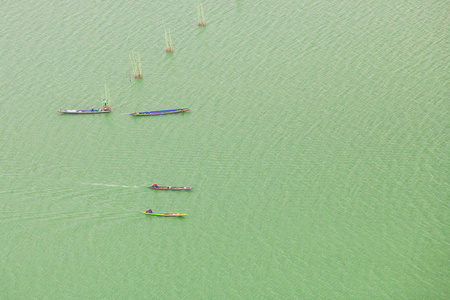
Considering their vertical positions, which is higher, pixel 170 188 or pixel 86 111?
pixel 86 111

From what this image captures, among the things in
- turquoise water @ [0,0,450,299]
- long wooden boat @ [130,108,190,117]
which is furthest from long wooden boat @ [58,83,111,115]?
long wooden boat @ [130,108,190,117]

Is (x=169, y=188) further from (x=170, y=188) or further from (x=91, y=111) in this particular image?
(x=91, y=111)

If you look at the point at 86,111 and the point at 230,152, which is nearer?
the point at 230,152

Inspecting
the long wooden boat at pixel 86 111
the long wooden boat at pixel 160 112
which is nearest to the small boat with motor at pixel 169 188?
the long wooden boat at pixel 160 112

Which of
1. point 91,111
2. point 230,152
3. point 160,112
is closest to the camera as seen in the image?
point 230,152

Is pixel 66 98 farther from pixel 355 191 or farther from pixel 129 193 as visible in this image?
pixel 355 191

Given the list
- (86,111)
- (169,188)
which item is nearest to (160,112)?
(86,111)

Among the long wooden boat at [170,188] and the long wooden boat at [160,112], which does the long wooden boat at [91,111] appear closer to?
the long wooden boat at [160,112]

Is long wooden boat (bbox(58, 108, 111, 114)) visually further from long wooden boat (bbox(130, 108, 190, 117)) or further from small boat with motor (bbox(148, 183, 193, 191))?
small boat with motor (bbox(148, 183, 193, 191))

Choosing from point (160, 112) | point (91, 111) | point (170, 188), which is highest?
point (91, 111)
